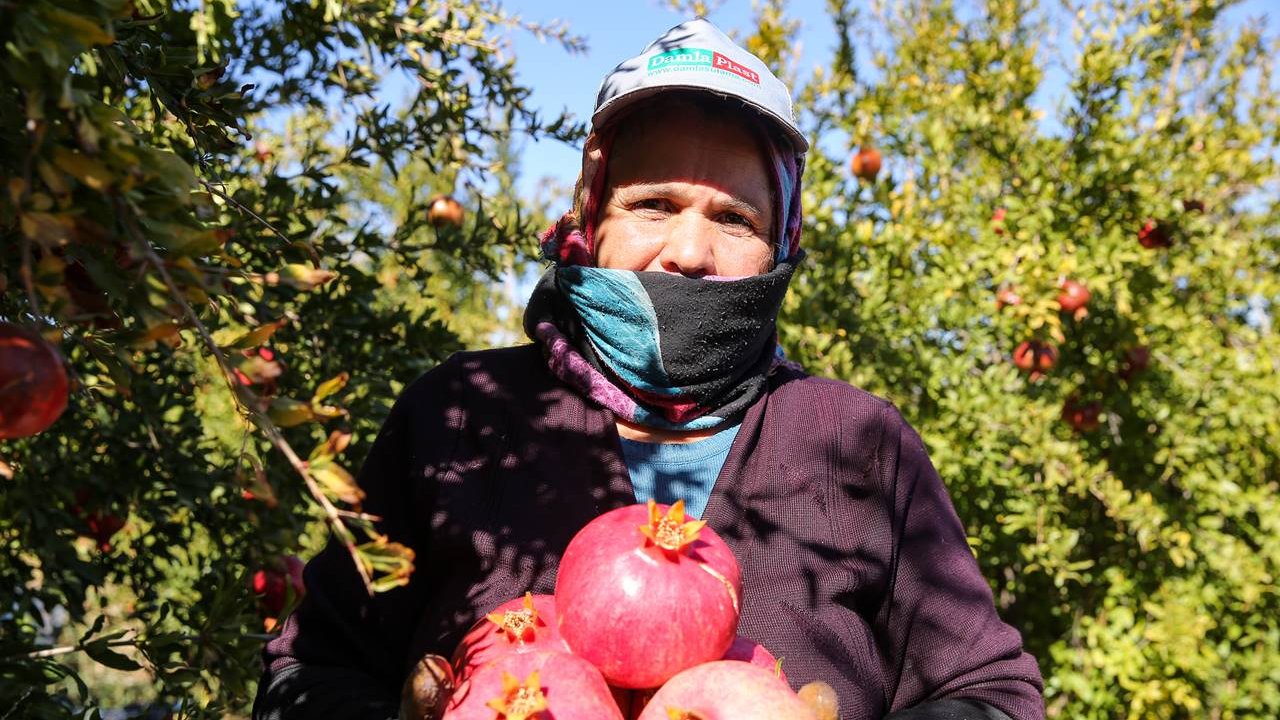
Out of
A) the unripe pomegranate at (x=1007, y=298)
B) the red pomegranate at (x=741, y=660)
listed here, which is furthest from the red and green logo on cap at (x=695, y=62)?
the unripe pomegranate at (x=1007, y=298)

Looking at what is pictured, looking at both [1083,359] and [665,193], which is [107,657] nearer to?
[665,193]

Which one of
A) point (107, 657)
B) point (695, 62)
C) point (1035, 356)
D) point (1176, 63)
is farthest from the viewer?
point (1176, 63)

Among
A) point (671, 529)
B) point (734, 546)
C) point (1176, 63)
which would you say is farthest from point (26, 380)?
point (1176, 63)

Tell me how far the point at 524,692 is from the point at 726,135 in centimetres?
103

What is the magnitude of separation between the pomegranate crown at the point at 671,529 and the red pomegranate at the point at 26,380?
589 millimetres

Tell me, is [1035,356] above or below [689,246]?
below

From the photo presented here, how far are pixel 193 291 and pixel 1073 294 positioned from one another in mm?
3466

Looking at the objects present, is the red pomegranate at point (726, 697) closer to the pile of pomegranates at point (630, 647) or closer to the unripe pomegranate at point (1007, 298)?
the pile of pomegranates at point (630, 647)

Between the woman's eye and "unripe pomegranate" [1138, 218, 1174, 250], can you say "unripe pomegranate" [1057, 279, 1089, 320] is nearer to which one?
"unripe pomegranate" [1138, 218, 1174, 250]

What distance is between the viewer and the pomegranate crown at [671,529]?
43.6 inches

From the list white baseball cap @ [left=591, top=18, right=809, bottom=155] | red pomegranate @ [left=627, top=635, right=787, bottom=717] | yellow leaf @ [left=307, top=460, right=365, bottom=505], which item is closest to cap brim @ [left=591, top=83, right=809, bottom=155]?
white baseball cap @ [left=591, top=18, right=809, bottom=155]

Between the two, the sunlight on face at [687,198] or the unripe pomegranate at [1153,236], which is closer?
the sunlight on face at [687,198]

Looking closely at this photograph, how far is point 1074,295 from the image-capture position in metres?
A: 3.71

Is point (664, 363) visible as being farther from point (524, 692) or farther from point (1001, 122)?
point (1001, 122)
